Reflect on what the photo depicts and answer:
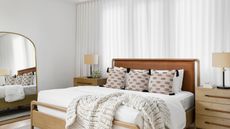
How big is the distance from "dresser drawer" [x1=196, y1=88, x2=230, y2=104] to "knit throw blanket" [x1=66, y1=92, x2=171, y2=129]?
0.97 metres

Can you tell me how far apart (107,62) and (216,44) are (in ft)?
7.60

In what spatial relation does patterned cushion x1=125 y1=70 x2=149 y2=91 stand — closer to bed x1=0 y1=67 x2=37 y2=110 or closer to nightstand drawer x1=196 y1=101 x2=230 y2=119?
nightstand drawer x1=196 y1=101 x2=230 y2=119

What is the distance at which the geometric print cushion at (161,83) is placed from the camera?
329cm

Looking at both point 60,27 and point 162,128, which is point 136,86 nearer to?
point 162,128

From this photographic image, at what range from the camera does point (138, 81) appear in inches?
145

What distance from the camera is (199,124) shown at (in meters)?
3.20

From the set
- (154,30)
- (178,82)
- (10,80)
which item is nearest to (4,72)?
(10,80)

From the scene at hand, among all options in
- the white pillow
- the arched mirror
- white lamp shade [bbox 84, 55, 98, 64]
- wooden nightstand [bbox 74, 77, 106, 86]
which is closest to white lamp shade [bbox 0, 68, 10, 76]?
the arched mirror

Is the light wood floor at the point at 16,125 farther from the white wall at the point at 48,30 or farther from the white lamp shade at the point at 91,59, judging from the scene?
the white lamp shade at the point at 91,59

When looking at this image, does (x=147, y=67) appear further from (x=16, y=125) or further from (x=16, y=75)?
(x=16, y=125)

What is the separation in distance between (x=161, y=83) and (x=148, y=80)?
0.37 m

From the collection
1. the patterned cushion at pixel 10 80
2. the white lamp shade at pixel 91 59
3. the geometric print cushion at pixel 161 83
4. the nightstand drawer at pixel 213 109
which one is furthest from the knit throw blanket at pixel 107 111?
the white lamp shade at pixel 91 59

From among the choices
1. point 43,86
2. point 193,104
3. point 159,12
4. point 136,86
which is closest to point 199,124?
point 193,104

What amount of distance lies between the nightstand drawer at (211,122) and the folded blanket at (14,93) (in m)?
3.21
